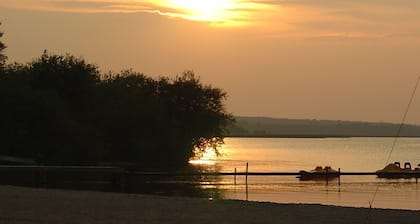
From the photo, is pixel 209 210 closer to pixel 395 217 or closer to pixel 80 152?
pixel 395 217

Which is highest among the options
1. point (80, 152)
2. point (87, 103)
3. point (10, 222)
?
point (87, 103)

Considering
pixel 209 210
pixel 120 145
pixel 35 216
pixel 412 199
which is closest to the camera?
pixel 35 216

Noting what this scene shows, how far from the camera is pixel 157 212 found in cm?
2603

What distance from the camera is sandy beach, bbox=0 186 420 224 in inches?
944

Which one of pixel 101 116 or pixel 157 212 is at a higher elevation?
pixel 101 116

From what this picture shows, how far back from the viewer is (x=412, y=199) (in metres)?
49.5

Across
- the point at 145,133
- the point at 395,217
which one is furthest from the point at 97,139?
the point at 395,217

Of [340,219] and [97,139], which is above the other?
[97,139]

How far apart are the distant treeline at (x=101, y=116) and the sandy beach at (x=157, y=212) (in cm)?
3868

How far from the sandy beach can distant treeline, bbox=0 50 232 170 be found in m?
38.7

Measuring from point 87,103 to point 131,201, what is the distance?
5263 centimetres

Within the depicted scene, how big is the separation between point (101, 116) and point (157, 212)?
192 feet

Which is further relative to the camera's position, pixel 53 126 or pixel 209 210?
pixel 53 126

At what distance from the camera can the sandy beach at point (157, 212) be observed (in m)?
24.0
